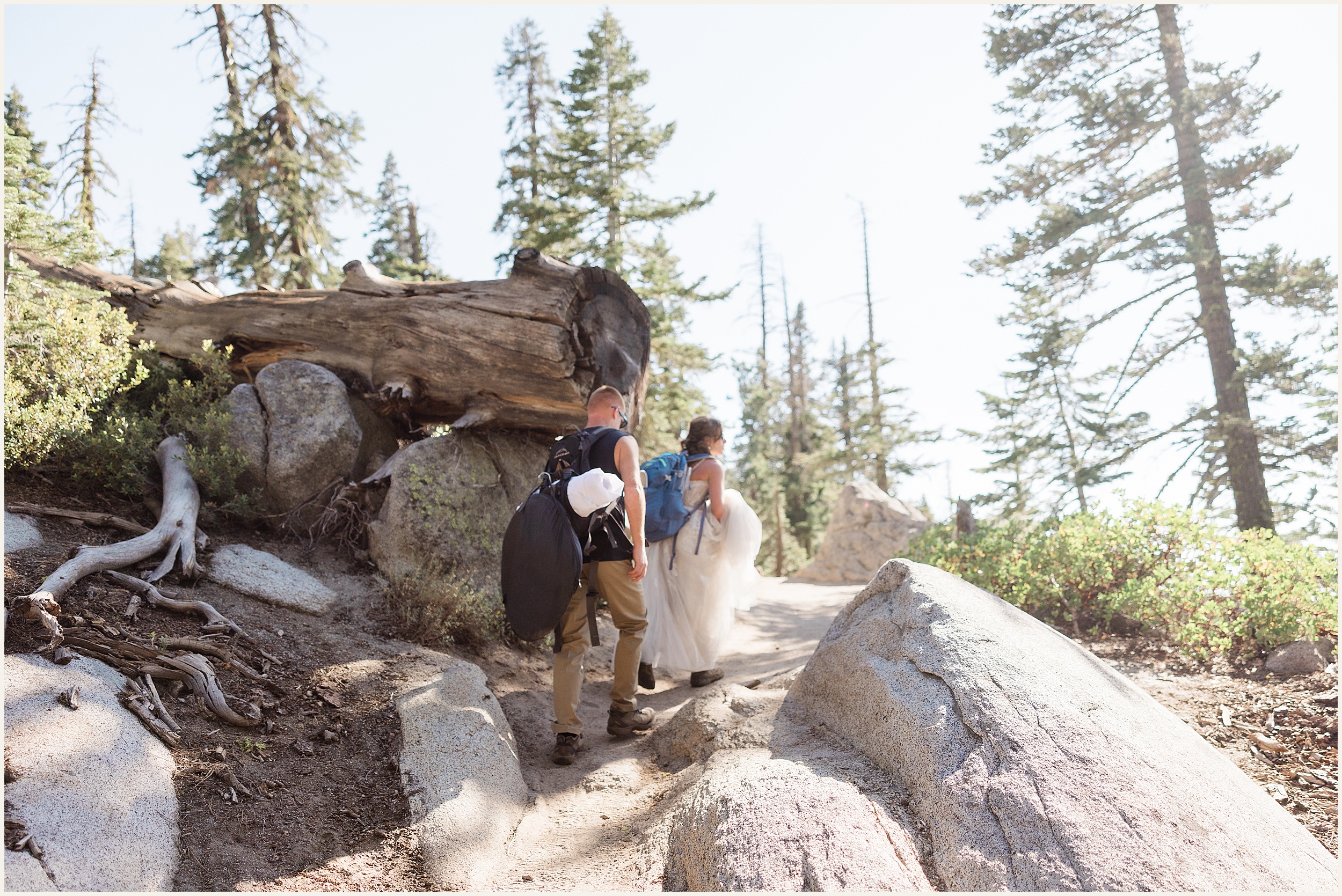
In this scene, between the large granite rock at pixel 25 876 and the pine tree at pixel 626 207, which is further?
the pine tree at pixel 626 207

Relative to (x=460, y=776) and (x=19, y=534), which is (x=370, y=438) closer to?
(x=19, y=534)

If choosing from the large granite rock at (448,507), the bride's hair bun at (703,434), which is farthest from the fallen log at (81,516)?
the bride's hair bun at (703,434)

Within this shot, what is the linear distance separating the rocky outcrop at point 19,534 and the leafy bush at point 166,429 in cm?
91

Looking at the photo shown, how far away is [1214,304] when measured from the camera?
10.6 meters

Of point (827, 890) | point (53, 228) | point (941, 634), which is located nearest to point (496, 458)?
point (53, 228)

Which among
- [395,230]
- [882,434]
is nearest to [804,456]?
[882,434]

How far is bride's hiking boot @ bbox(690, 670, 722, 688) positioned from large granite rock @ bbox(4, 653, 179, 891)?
3.95 m

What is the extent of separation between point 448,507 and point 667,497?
6.96 feet

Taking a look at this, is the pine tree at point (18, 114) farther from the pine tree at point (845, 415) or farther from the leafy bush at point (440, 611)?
the pine tree at point (845, 415)

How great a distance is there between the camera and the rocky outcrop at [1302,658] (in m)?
5.27

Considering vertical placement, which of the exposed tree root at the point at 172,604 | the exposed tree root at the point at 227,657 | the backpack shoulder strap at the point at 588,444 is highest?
the backpack shoulder strap at the point at 588,444

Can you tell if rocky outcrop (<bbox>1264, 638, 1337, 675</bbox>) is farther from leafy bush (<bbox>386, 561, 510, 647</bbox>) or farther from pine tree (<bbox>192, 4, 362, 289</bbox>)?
pine tree (<bbox>192, 4, 362, 289</bbox>)

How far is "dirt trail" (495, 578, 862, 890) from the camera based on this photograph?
3393mm

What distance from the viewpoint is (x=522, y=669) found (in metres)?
6.03
